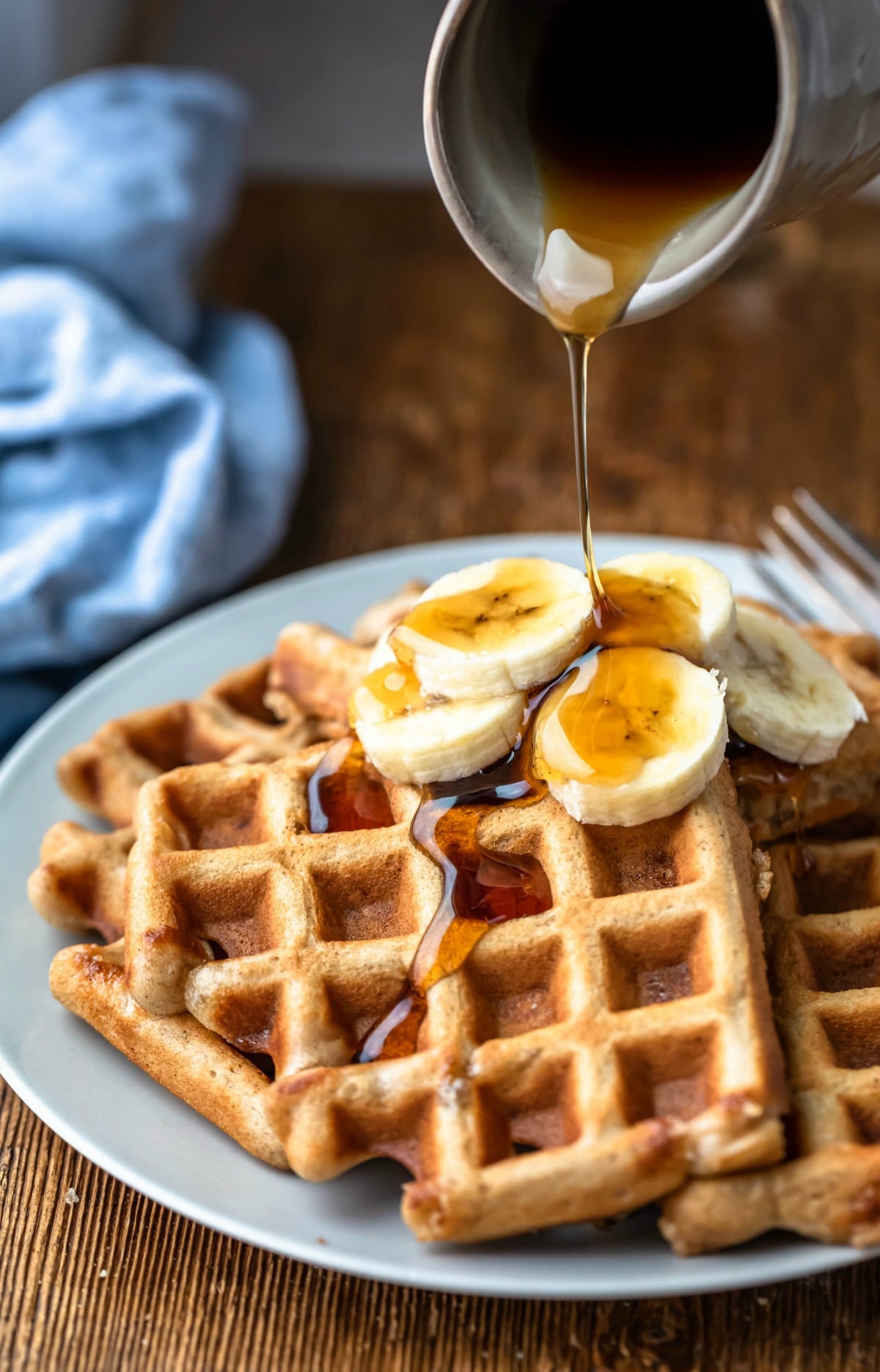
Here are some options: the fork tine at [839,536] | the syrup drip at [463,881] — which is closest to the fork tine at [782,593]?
the fork tine at [839,536]

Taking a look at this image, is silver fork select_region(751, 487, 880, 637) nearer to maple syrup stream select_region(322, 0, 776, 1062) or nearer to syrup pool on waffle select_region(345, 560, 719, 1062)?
syrup pool on waffle select_region(345, 560, 719, 1062)

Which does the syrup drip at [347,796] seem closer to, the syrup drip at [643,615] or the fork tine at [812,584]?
the syrup drip at [643,615]

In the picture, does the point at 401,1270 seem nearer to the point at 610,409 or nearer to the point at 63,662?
the point at 63,662

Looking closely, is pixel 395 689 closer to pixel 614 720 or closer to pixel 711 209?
pixel 614 720

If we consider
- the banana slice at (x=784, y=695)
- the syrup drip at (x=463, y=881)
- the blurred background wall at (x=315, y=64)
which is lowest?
the blurred background wall at (x=315, y=64)

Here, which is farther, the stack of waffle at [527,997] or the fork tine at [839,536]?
the fork tine at [839,536]

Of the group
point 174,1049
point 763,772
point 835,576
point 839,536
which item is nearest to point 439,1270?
point 174,1049

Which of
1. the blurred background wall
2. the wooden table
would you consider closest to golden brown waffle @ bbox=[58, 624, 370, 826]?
the wooden table
